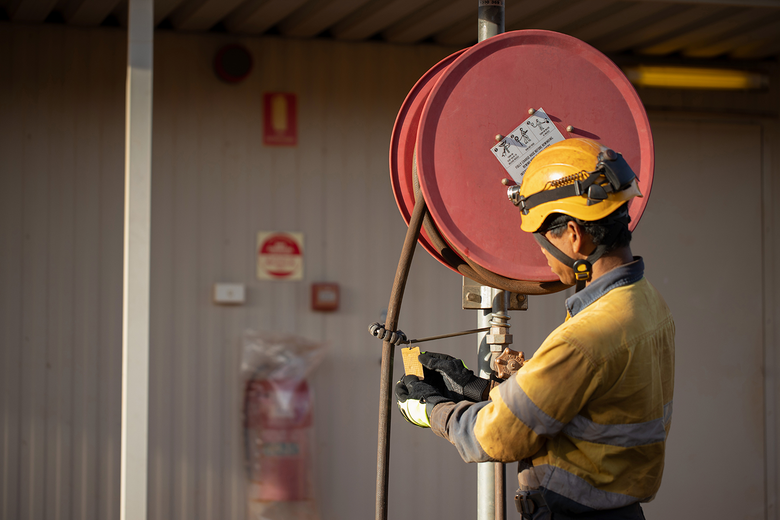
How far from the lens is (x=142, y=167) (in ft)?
9.45

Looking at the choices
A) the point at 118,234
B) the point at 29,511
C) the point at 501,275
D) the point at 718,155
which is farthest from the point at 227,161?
the point at 718,155

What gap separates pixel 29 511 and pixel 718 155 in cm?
474

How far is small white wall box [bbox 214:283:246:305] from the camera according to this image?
14.2 feet

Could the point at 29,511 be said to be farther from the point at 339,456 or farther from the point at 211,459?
the point at 339,456

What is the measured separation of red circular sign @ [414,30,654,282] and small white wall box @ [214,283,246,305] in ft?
8.41

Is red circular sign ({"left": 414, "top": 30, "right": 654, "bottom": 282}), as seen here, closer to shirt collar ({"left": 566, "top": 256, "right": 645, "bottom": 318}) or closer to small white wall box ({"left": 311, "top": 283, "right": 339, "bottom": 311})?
shirt collar ({"left": 566, "top": 256, "right": 645, "bottom": 318})

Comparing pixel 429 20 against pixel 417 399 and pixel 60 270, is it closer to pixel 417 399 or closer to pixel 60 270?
pixel 60 270

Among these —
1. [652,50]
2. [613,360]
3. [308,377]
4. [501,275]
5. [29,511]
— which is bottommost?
[29,511]

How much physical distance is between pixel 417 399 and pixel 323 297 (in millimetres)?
2532

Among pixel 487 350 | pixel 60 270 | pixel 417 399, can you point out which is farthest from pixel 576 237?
pixel 60 270

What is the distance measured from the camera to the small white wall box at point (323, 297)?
4441 millimetres

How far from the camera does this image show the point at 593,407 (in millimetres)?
1618

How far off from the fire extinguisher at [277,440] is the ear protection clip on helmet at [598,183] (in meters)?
2.86

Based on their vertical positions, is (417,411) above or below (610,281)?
below
